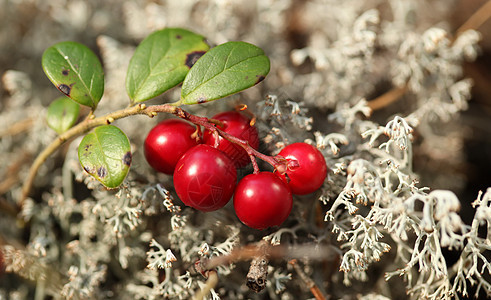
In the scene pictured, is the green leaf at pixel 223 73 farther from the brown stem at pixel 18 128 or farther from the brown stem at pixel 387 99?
Result: the brown stem at pixel 18 128

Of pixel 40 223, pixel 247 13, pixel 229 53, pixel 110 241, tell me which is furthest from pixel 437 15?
pixel 40 223

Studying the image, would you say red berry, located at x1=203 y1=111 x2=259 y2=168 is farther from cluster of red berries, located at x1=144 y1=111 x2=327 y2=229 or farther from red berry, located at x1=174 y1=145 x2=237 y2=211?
red berry, located at x1=174 y1=145 x2=237 y2=211

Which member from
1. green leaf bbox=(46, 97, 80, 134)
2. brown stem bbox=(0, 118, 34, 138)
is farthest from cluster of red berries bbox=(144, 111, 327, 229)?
brown stem bbox=(0, 118, 34, 138)

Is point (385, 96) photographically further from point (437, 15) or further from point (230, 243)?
point (230, 243)

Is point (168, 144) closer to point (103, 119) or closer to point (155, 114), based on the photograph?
point (155, 114)

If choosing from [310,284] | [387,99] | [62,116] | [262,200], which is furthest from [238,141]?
[387,99]

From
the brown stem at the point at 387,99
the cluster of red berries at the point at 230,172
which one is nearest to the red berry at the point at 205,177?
the cluster of red berries at the point at 230,172
